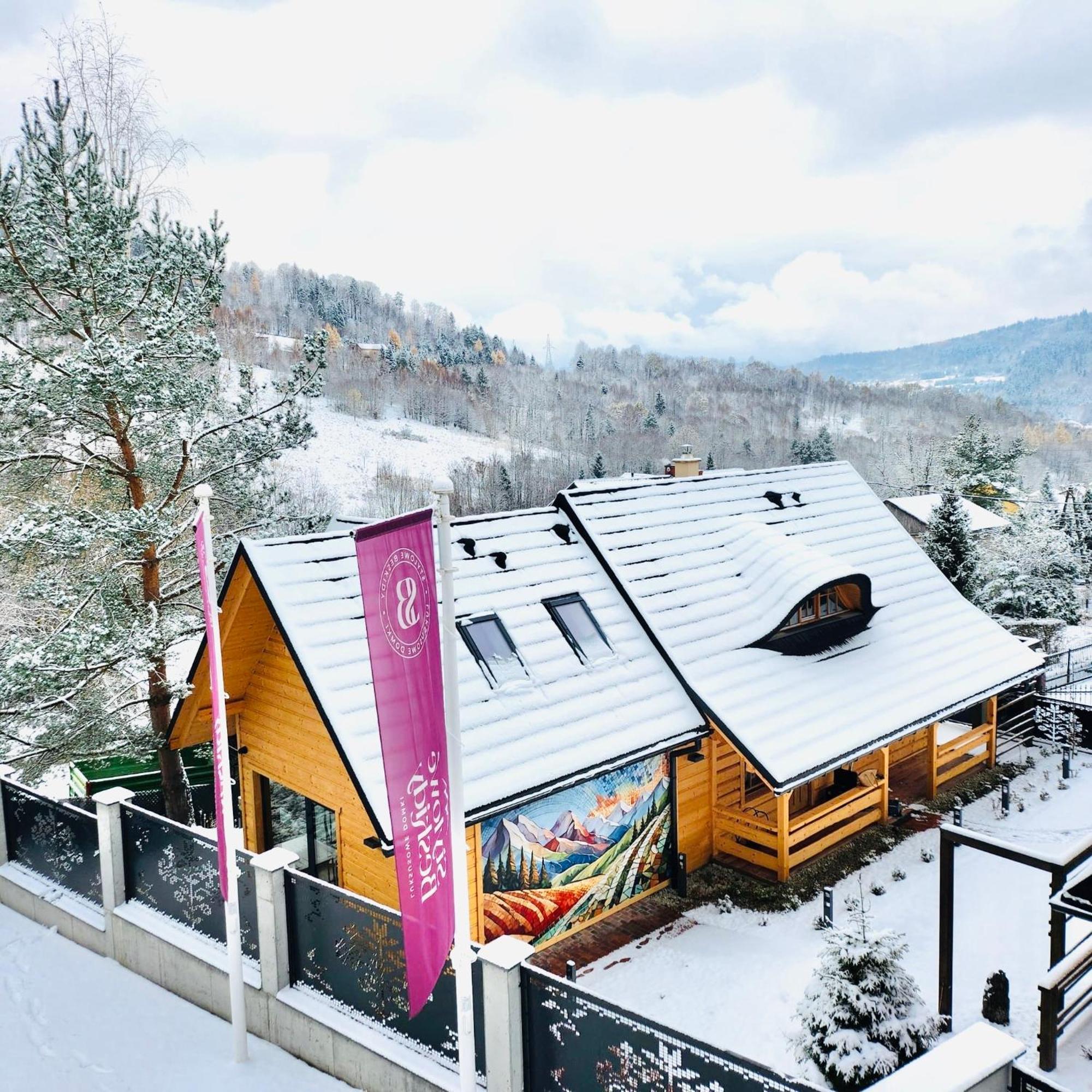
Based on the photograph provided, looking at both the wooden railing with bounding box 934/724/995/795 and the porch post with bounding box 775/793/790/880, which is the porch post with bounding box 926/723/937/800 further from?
the porch post with bounding box 775/793/790/880

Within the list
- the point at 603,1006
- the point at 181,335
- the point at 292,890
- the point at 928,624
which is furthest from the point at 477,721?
the point at 928,624

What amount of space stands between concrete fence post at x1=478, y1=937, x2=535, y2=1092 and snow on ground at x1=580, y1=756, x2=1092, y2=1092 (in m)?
2.21

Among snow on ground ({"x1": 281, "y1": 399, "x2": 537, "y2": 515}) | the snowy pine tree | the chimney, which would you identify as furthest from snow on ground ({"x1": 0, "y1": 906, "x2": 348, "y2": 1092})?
snow on ground ({"x1": 281, "y1": 399, "x2": 537, "y2": 515})

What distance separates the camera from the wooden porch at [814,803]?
1188 centimetres

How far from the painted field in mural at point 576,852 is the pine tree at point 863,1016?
3405mm

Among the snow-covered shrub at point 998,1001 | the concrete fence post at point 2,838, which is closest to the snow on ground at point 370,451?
the concrete fence post at point 2,838

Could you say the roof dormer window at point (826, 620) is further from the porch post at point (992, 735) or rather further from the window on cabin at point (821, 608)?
the porch post at point (992, 735)

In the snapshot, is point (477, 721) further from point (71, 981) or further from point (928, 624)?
point (928, 624)

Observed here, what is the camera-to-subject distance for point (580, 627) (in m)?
12.2

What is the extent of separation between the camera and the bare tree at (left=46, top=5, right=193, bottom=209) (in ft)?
48.2

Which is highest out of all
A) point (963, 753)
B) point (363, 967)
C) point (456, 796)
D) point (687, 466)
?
point (687, 466)

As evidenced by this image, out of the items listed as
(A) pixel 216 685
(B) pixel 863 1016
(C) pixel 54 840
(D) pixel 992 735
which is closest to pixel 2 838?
(C) pixel 54 840

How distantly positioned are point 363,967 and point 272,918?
111 centimetres

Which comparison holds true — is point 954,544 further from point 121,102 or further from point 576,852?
point 121,102
